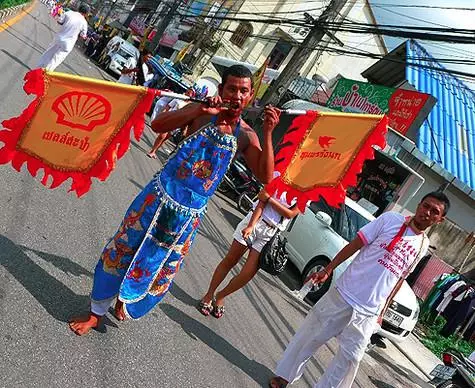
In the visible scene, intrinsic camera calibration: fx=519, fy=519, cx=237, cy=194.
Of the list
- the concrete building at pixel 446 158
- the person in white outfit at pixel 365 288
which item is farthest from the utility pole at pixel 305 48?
the person in white outfit at pixel 365 288

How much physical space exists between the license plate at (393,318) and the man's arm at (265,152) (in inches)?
196

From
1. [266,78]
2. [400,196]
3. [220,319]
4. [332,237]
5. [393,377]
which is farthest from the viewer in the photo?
[266,78]

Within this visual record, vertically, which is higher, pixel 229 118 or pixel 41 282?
pixel 229 118

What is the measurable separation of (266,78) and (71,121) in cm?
2176

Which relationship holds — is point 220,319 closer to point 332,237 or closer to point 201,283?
point 201,283

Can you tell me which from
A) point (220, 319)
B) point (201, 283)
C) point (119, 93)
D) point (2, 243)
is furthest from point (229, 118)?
point (201, 283)

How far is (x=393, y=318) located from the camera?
7.68m

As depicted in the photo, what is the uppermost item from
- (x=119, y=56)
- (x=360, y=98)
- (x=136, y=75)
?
(x=360, y=98)

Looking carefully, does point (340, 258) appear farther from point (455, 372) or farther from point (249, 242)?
point (455, 372)

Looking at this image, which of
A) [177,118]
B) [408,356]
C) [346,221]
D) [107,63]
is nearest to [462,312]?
[408,356]

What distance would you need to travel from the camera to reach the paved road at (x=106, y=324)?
9.53 feet

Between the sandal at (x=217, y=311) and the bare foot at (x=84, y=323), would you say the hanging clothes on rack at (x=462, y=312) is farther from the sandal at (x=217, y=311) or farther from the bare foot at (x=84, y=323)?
the bare foot at (x=84, y=323)

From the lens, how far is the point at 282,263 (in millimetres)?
5449

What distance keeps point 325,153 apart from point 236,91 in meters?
1.27
